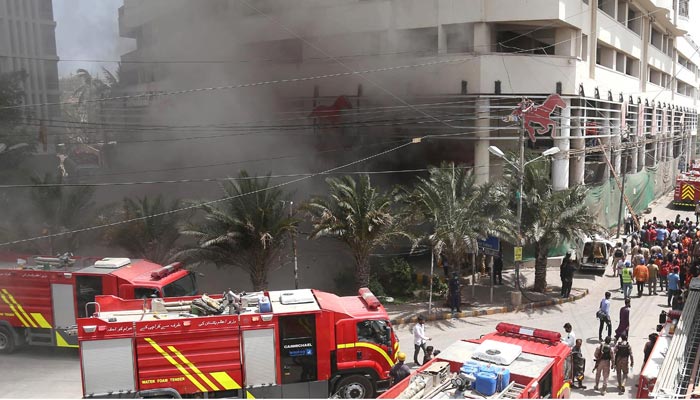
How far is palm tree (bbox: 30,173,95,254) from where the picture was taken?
14.2 metres

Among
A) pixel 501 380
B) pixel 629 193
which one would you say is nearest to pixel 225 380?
pixel 501 380

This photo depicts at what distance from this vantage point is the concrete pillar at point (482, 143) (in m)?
18.6

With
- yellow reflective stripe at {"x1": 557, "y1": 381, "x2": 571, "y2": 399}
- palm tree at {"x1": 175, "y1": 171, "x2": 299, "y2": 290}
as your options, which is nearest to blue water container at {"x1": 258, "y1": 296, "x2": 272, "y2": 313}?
yellow reflective stripe at {"x1": 557, "y1": 381, "x2": 571, "y2": 399}

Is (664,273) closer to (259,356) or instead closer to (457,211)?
(457,211)

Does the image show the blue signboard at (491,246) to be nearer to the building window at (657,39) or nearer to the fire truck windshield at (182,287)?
the fire truck windshield at (182,287)

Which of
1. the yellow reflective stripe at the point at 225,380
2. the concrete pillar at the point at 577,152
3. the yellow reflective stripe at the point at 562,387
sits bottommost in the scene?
the yellow reflective stripe at the point at 225,380

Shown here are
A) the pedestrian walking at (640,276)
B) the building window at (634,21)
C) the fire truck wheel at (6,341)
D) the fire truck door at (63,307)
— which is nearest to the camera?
the fire truck door at (63,307)

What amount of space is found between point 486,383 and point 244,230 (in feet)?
26.7

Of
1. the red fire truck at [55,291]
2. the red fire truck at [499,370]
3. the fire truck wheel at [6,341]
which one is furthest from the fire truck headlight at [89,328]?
the fire truck wheel at [6,341]

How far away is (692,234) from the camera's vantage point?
1862cm

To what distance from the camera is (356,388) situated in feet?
27.9

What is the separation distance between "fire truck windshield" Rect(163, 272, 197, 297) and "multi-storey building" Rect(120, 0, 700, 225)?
991cm

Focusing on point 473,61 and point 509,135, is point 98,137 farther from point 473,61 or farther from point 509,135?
point 509,135

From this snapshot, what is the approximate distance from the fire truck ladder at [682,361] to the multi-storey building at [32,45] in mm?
16227
